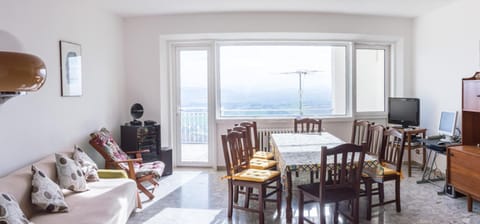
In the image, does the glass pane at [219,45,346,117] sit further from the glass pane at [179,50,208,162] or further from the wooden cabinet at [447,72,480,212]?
the wooden cabinet at [447,72,480,212]

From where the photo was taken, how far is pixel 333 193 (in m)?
2.96

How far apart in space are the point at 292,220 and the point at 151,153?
2.44 meters

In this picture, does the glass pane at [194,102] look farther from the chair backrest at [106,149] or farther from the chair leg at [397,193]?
the chair leg at [397,193]

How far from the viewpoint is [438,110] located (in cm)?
506

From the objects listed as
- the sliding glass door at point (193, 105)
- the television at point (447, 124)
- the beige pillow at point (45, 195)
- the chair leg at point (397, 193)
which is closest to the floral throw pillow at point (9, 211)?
the beige pillow at point (45, 195)

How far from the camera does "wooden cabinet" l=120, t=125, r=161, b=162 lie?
15.9 ft

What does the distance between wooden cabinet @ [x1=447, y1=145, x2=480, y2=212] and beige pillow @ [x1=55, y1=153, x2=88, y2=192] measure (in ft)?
12.8

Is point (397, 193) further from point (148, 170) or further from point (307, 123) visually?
point (148, 170)

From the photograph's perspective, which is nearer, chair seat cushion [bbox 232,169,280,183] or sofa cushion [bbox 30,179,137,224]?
sofa cushion [bbox 30,179,137,224]

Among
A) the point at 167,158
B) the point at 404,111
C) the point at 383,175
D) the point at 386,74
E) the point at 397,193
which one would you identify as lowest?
the point at 397,193

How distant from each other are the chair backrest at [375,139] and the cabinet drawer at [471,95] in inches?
Answer: 39.9

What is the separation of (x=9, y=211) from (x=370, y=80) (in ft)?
18.3

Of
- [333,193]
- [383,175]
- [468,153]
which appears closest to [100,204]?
[333,193]

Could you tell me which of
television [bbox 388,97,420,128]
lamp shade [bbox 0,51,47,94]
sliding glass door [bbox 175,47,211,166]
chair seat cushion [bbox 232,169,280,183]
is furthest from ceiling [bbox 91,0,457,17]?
chair seat cushion [bbox 232,169,280,183]
